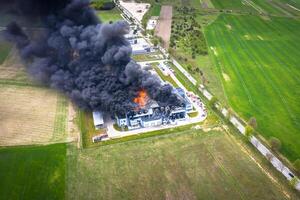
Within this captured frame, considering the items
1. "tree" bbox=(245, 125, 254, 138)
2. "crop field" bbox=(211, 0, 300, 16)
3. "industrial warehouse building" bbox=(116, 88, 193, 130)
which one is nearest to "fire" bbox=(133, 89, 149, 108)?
"industrial warehouse building" bbox=(116, 88, 193, 130)

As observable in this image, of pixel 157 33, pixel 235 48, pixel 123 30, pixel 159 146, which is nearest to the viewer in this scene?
pixel 159 146

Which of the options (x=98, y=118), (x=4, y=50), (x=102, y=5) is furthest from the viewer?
(x=102, y=5)

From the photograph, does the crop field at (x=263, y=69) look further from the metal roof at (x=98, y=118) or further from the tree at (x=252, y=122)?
the metal roof at (x=98, y=118)

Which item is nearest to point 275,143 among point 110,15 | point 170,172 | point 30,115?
point 170,172

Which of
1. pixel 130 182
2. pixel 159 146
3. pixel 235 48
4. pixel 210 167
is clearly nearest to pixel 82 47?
pixel 159 146

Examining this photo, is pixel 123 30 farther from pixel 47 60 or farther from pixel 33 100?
pixel 33 100

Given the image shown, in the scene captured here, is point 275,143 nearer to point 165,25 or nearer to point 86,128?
point 86,128
